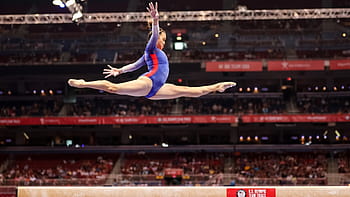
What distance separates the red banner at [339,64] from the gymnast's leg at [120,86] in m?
17.5

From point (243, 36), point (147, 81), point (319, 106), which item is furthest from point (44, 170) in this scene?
point (147, 81)

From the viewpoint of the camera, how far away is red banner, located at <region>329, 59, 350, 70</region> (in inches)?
835

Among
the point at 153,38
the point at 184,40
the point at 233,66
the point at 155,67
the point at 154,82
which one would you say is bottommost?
the point at 154,82

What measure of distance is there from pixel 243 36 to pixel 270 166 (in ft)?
26.3

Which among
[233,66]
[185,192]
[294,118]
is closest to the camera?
[185,192]

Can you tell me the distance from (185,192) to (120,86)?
210 cm

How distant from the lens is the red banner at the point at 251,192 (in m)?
6.71

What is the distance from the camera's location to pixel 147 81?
19.9 ft

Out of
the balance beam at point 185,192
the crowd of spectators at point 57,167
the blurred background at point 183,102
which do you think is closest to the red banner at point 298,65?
the blurred background at point 183,102

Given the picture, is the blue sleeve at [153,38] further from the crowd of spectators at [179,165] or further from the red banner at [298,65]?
the red banner at [298,65]

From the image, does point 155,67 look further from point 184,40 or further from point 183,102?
point 183,102

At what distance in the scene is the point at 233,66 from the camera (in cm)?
2169

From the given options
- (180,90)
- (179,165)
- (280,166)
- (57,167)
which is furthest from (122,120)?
(180,90)

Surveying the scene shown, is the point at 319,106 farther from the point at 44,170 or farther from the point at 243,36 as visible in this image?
the point at 44,170
